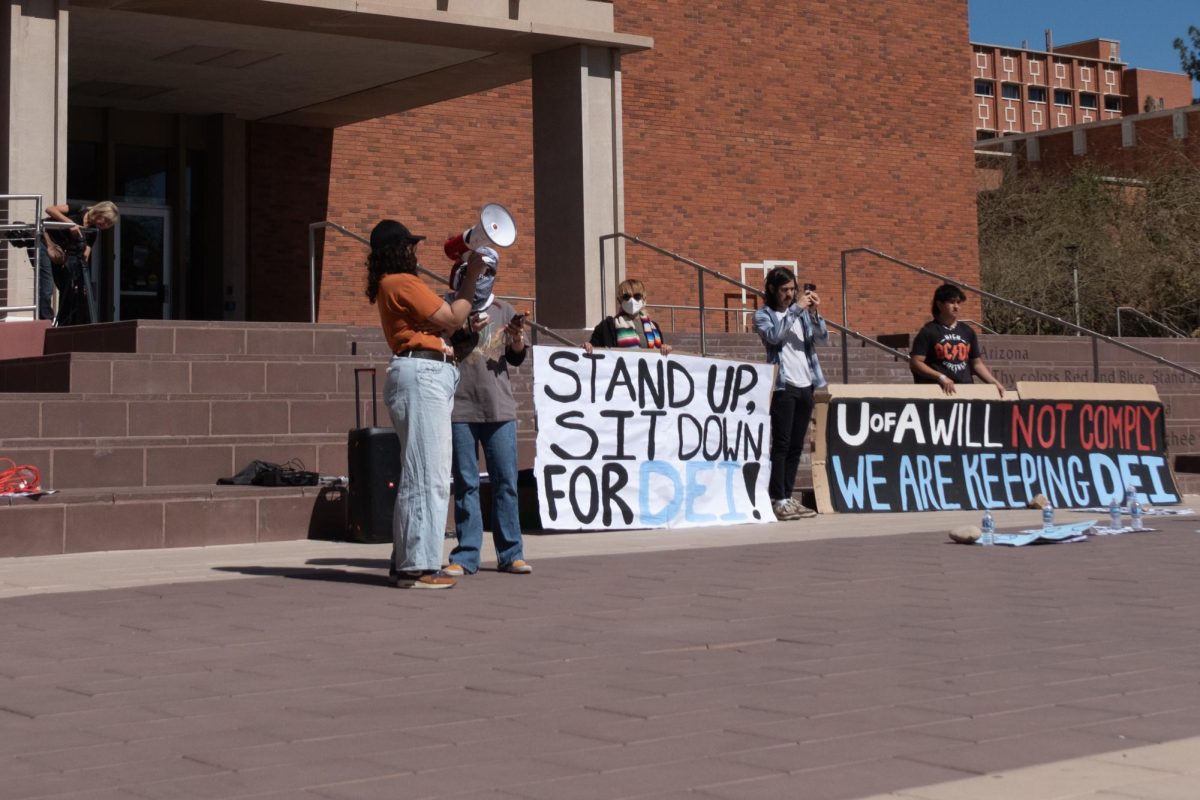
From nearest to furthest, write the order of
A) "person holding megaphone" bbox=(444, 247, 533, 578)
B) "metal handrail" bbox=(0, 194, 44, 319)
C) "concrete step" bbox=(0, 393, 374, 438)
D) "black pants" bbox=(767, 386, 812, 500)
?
"person holding megaphone" bbox=(444, 247, 533, 578) → "concrete step" bbox=(0, 393, 374, 438) → "black pants" bbox=(767, 386, 812, 500) → "metal handrail" bbox=(0, 194, 44, 319)

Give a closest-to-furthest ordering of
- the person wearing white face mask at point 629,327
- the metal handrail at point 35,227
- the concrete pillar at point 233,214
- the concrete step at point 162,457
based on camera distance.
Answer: the concrete step at point 162,457 < the person wearing white face mask at point 629,327 < the metal handrail at point 35,227 < the concrete pillar at point 233,214

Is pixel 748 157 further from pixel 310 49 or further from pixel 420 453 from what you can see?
pixel 420 453

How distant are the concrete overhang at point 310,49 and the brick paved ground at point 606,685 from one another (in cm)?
1040

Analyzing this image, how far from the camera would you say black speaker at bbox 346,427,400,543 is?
434 inches

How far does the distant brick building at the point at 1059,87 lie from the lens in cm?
11444

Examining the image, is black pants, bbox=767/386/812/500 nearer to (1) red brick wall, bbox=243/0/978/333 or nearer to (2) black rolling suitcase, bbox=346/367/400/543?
(2) black rolling suitcase, bbox=346/367/400/543

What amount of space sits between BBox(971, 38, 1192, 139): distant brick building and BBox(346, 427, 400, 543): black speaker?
10463 centimetres

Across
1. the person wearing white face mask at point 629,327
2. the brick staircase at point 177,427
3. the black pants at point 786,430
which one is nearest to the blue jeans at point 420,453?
the brick staircase at point 177,427

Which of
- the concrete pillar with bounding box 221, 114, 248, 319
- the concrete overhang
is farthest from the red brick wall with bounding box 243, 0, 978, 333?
the concrete overhang

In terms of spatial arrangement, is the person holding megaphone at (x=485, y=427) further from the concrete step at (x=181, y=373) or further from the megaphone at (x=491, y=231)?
the concrete step at (x=181, y=373)

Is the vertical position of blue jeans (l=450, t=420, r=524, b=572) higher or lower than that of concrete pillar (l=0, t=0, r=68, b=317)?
lower

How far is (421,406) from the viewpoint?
8.45 m

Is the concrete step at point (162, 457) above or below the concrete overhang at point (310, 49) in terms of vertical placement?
below

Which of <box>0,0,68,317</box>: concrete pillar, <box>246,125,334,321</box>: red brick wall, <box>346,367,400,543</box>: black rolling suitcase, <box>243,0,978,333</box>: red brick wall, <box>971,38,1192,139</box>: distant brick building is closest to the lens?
<box>346,367,400,543</box>: black rolling suitcase
